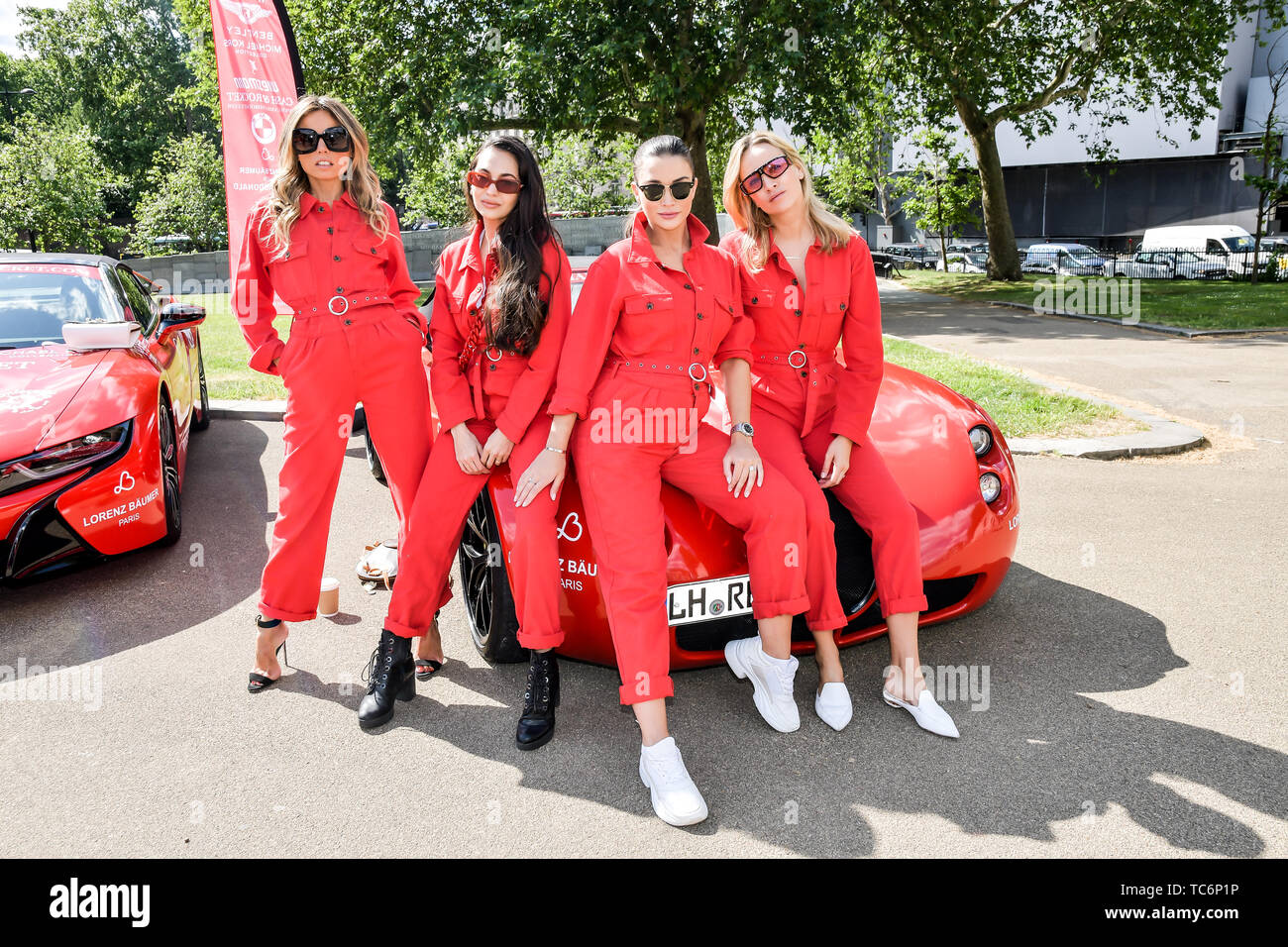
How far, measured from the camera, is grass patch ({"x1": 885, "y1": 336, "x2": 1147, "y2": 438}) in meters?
7.09

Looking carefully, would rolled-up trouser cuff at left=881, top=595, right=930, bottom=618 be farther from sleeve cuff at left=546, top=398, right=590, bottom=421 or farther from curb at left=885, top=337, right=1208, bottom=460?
curb at left=885, top=337, right=1208, bottom=460

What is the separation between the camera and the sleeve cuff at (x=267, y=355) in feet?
11.1

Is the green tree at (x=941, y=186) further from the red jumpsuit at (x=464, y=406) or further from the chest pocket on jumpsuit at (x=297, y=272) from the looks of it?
the chest pocket on jumpsuit at (x=297, y=272)

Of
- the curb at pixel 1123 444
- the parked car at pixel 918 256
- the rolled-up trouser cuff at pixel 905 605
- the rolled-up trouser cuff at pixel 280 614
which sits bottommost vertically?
the rolled-up trouser cuff at pixel 280 614

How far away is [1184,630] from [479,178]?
3193 millimetres

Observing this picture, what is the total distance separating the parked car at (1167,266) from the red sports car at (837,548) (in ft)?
83.0

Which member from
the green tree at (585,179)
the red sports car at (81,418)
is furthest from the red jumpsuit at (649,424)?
the green tree at (585,179)

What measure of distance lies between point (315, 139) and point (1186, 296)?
19749 millimetres

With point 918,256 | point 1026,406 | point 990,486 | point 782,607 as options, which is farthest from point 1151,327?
point 918,256

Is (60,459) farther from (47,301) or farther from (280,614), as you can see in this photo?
(47,301)

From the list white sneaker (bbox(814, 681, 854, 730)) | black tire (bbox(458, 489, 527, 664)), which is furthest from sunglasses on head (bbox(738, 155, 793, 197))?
white sneaker (bbox(814, 681, 854, 730))

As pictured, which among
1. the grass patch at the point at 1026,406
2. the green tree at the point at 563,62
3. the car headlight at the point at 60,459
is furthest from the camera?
the green tree at the point at 563,62

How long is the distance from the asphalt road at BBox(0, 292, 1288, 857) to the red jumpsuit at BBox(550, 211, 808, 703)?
20.9 inches
